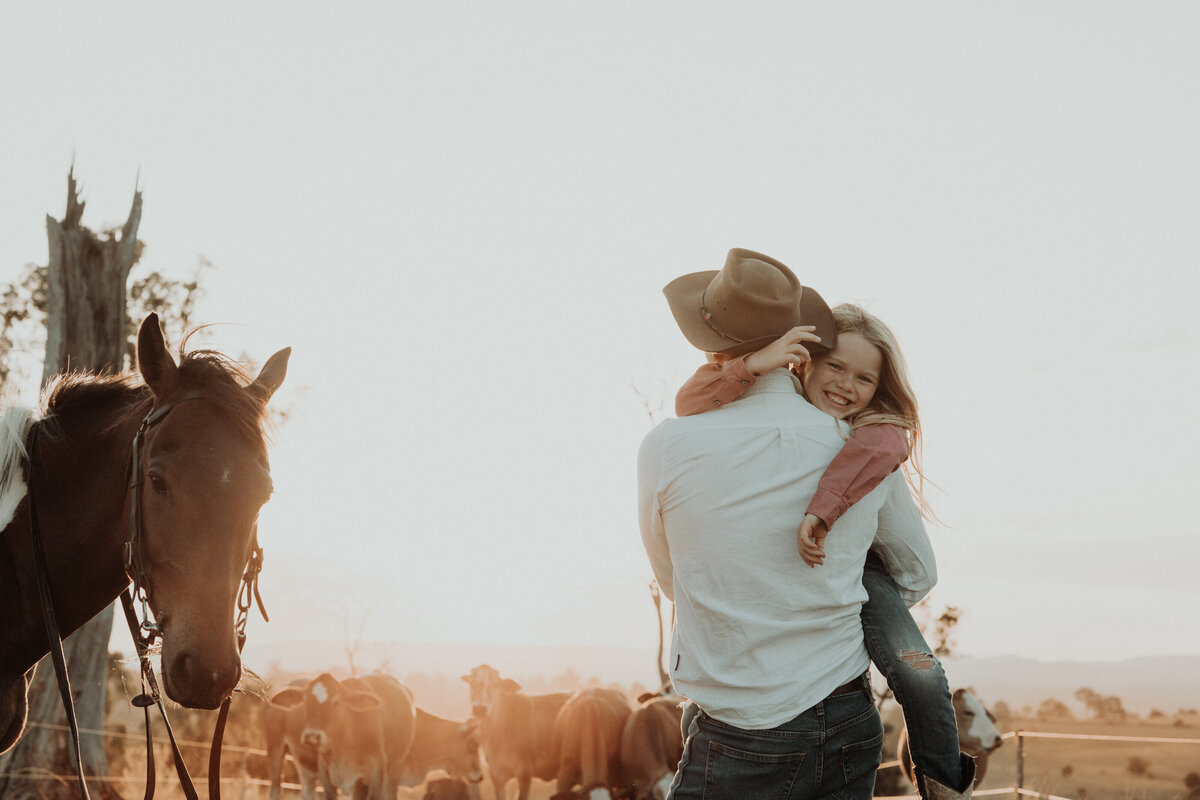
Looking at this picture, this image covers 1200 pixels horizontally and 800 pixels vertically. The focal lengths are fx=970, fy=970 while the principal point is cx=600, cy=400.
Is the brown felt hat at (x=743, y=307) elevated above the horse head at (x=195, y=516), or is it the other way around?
the brown felt hat at (x=743, y=307)

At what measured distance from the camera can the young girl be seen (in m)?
2.12

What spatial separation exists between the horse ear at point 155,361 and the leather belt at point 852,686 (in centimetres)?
201

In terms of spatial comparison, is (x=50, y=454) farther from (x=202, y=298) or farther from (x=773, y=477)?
(x=202, y=298)

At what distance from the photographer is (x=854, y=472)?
2100mm

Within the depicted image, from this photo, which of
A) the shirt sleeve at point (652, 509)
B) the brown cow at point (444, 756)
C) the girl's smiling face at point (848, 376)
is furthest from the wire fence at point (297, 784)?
the shirt sleeve at point (652, 509)

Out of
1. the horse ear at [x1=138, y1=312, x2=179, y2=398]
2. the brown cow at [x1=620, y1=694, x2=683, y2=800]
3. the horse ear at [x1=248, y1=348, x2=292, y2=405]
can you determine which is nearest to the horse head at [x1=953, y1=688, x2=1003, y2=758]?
the brown cow at [x1=620, y1=694, x2=683, y2=800]

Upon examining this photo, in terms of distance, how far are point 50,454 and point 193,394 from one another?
0.55 m

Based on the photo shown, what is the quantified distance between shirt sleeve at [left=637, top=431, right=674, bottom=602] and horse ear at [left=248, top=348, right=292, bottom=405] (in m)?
1.29

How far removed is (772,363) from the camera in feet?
7.31

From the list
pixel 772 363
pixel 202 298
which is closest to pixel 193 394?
pixel 772 363

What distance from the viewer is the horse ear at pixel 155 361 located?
109 inches

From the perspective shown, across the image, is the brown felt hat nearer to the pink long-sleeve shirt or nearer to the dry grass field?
the pink long-sleeve shirt

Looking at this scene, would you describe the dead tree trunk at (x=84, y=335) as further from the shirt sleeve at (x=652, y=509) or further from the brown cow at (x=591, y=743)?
the shirt sleeve at (x=652, y=509)

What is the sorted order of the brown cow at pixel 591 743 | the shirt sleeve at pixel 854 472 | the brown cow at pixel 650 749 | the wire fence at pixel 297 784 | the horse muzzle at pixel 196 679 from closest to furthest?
the shirt sleeve at pixel 854 472, the horse muzzle at pixel 196 679, the wire fence at pixel 297 784, the brown cow at pixel 650 749, the brown cow at pixel 591 743
